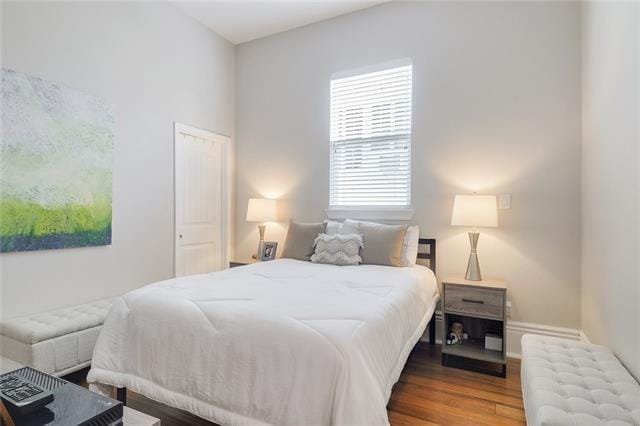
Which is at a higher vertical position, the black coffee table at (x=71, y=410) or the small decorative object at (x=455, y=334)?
the black coffee table at (x=71, y=410)

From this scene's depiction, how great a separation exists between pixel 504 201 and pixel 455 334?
3.98 feet

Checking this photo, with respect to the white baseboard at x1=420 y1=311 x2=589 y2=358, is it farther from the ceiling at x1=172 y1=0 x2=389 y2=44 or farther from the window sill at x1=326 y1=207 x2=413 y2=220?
the ceiling at x1=172 y1=0 x2=389 y2=44

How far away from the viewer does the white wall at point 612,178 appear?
168 cm

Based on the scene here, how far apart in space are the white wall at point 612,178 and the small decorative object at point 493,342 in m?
0.60

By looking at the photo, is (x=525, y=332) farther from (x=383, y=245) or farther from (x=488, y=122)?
(x=488, y=122)

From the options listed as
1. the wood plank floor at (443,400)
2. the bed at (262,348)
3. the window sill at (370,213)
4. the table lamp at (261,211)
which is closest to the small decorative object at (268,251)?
the table lamp at (261,211)

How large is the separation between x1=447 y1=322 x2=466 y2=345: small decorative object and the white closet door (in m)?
2.79

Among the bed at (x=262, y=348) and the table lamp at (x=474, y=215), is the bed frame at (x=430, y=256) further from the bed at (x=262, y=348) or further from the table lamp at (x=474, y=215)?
the bed at (x=262, y=348)

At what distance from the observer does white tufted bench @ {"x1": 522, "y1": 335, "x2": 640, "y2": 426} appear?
1255 mm

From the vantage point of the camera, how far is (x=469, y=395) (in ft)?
7.34

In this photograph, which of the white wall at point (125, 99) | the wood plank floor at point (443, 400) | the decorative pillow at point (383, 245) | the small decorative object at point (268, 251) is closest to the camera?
the wood plank floor at point (443, 400)

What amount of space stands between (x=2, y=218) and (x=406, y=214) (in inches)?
125

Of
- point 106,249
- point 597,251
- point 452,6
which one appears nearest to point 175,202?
point 106,249

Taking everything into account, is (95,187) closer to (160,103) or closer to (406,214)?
(160,103)
